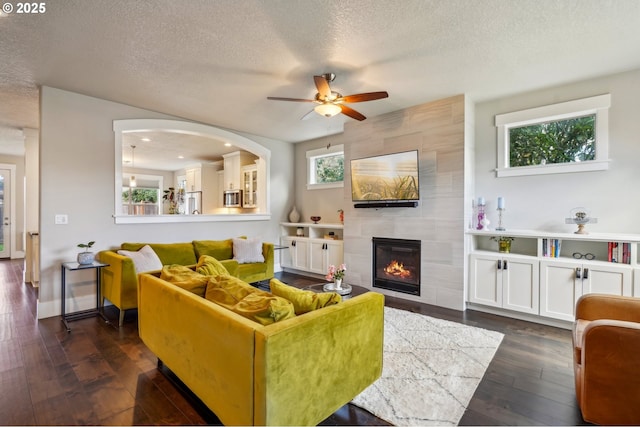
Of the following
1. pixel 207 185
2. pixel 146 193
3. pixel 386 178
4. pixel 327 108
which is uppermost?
pixel 327 108

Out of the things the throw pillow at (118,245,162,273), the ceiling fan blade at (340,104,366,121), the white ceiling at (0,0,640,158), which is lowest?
the throw pillow at (118,245,162,273)

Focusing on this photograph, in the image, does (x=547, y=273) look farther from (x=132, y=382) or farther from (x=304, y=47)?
(x=132, y=382)

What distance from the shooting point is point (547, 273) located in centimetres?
337

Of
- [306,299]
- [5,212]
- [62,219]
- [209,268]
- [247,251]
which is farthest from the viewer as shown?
[5,212]

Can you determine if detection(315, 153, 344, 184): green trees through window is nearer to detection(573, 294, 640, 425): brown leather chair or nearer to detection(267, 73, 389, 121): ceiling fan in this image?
detection(267, 73, 389, 121): ceiling fan

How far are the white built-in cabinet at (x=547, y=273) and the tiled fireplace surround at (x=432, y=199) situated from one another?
0.25 meters

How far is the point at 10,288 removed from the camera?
486cm

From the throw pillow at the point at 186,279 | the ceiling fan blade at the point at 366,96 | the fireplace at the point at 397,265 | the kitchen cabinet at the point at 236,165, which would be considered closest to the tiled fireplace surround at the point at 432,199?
the fireplace at the point at 397,265

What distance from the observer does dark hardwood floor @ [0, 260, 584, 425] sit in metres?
1.88

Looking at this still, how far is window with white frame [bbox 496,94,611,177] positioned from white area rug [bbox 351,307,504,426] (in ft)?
7.10

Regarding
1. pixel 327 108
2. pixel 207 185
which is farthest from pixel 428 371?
pixel 207 185

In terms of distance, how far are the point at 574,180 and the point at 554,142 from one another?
0.54 meters

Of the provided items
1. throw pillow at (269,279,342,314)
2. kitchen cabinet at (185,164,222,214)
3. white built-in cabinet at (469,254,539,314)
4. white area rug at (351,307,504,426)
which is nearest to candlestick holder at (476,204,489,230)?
white built-in cabinet at (469,254,539,314)

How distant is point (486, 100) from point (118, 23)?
425 centimetres
